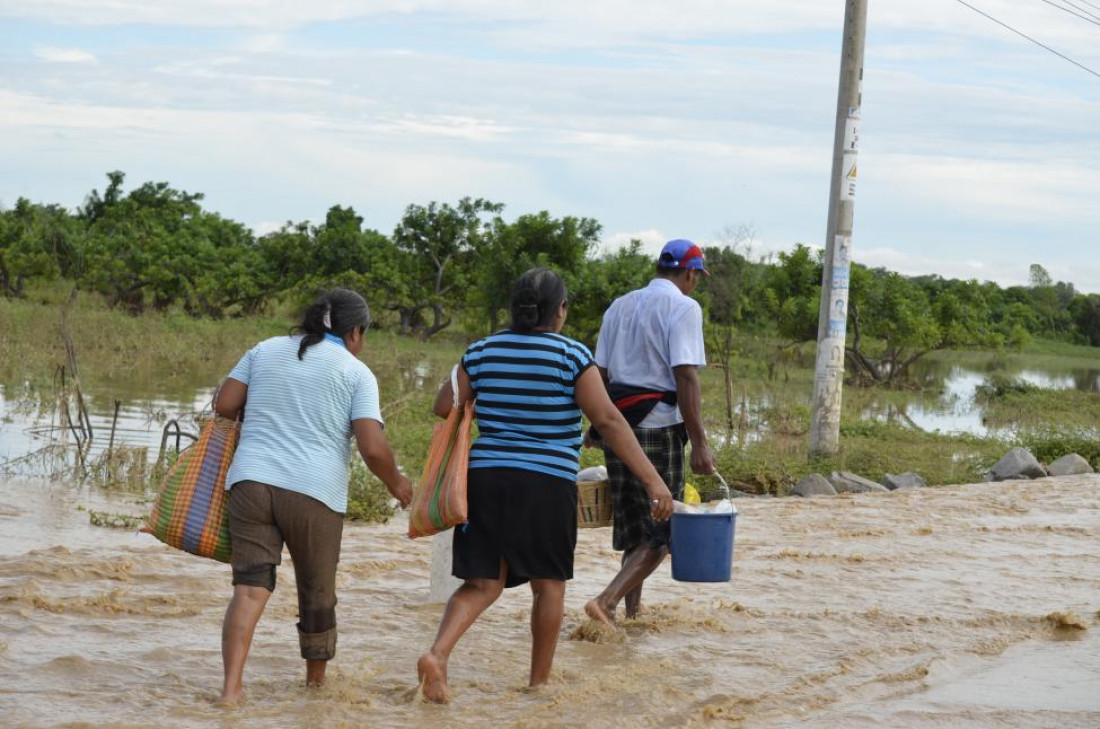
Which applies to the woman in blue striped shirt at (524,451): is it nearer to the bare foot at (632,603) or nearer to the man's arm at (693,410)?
the man's arm at (693,410)

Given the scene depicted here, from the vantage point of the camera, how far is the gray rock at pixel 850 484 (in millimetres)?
13133

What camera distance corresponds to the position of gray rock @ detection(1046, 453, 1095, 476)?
49.9ft

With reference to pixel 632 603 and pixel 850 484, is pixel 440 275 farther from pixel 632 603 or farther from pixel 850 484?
pixel 632 603

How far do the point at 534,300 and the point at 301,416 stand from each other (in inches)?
39.1

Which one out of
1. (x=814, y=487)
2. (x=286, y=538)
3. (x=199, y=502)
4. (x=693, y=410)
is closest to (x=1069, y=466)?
(x=814, y=487)

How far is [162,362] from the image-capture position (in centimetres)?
2480

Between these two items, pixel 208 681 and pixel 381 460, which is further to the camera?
pixel 208 681

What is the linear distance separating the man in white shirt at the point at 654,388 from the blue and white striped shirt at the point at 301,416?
1.56m

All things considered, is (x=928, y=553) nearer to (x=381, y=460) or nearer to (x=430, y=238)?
(x=381, y=460)

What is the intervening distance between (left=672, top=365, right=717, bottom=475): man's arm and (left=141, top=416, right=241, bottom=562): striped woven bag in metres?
2.14

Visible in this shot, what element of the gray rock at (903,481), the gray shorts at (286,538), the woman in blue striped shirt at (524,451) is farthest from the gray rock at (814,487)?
the gray shorts at (286,538)

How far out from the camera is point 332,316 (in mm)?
5191

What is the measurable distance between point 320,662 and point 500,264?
2983cm

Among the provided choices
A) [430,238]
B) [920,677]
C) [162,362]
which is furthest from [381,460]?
[430,238]
